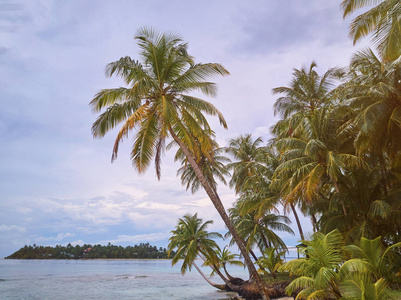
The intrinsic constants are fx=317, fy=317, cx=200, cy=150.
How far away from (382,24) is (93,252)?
152859 mm

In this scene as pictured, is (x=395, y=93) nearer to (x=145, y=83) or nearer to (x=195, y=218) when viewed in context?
(x=145, y=83)

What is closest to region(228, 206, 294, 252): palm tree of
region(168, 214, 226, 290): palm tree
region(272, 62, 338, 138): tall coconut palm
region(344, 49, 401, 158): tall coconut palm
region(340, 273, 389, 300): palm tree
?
region(168, 214, 226, 290): palm tree

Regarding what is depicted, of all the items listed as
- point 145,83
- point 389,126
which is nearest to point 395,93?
point 389,126

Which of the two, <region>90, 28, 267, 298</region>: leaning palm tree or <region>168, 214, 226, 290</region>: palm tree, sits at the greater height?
<region>90, 28, 267, 298</region>: leaning palm tree

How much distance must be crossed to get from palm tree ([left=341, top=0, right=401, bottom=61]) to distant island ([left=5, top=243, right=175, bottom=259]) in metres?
131

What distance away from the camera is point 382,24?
930 cm

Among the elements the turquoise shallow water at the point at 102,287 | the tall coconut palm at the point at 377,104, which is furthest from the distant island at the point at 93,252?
the tall coconut palm at the point at 377,104

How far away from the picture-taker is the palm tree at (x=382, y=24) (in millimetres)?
Result: 8750

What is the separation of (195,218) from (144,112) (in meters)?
17.2

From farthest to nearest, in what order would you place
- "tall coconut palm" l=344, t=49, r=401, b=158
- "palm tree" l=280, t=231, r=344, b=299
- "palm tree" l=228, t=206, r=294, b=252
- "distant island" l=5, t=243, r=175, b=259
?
"distant island" l=5, t=243, r=175, b=259 → "palm tree" l=228, t=206, r=294, b=252 → "tall coconut palm" l=344, t=49, r=401, b=158 → "palm tree" l=280, t=231, r=344, b=299

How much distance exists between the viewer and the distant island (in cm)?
13162

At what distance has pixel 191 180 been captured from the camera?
1166 inches

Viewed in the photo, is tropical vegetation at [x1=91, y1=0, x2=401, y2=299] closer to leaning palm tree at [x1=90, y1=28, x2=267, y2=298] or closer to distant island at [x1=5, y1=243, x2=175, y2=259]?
leaning palm tree at [x1=90, y1=28, x2=267, y2=298]

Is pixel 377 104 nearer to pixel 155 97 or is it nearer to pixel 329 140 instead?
pixel 329 140
